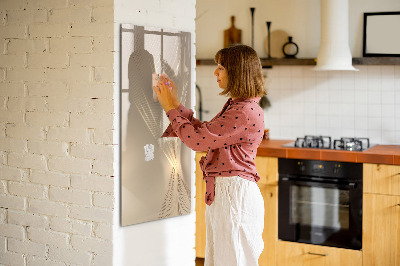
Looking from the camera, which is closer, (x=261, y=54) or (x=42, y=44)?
(x=42, y=44)

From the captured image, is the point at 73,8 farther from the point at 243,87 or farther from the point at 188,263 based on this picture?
the point at 188,263

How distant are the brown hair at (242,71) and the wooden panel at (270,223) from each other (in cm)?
169

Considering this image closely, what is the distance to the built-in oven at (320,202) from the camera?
3.94 meters

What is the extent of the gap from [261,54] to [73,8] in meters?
2.29

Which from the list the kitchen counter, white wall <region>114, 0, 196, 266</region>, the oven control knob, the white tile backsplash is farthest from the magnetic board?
the white tile backsplash

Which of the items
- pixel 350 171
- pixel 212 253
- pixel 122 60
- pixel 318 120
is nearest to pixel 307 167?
pixel 350 171

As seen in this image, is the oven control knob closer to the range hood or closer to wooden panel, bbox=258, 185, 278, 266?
wooden panel, bbox=258, 185, 278, 266

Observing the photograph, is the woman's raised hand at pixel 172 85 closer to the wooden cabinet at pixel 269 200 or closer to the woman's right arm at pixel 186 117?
the woman's right arm at pixel 186 117

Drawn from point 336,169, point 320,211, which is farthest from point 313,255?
point 336,169

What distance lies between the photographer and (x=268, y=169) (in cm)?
420

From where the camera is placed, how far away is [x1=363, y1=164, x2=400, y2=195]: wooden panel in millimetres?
3787

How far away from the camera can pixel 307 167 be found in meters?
4.08

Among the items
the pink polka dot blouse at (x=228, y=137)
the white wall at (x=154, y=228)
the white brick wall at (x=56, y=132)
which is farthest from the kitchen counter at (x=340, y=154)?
the white brick wall at (x=56, y=132)

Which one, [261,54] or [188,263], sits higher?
[261,54]
